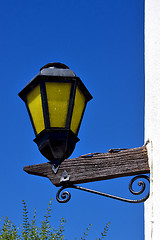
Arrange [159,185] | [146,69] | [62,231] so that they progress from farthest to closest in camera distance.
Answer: [62,231] → [146,69] → [159,185]

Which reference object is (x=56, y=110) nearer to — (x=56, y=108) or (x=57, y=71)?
(x=56, y=108)

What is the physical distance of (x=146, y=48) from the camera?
381 cm

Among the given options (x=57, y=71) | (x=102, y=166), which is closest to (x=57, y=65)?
(x=57, y=71)

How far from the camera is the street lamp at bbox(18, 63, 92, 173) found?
2521 millimetres

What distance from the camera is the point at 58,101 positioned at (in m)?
2.53

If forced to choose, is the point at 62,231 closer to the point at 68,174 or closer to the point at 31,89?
the point at 68,174


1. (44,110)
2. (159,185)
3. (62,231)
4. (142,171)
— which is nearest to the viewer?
(44,110)

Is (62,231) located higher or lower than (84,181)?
higher

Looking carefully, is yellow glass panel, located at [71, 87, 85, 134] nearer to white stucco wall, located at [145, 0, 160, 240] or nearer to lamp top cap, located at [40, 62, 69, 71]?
lamp top cap, located at [40, 62, 69, 71]

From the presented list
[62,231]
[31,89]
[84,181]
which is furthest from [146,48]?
[62,231]

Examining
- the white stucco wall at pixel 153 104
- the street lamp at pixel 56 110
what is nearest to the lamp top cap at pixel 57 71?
the street lamp at pixel 56 110

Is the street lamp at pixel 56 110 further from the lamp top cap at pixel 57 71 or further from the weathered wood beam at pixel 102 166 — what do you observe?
the weathered wood beam at pixel 102 166

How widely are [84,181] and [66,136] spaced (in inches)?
33.1

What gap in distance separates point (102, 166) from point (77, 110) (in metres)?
0.80
